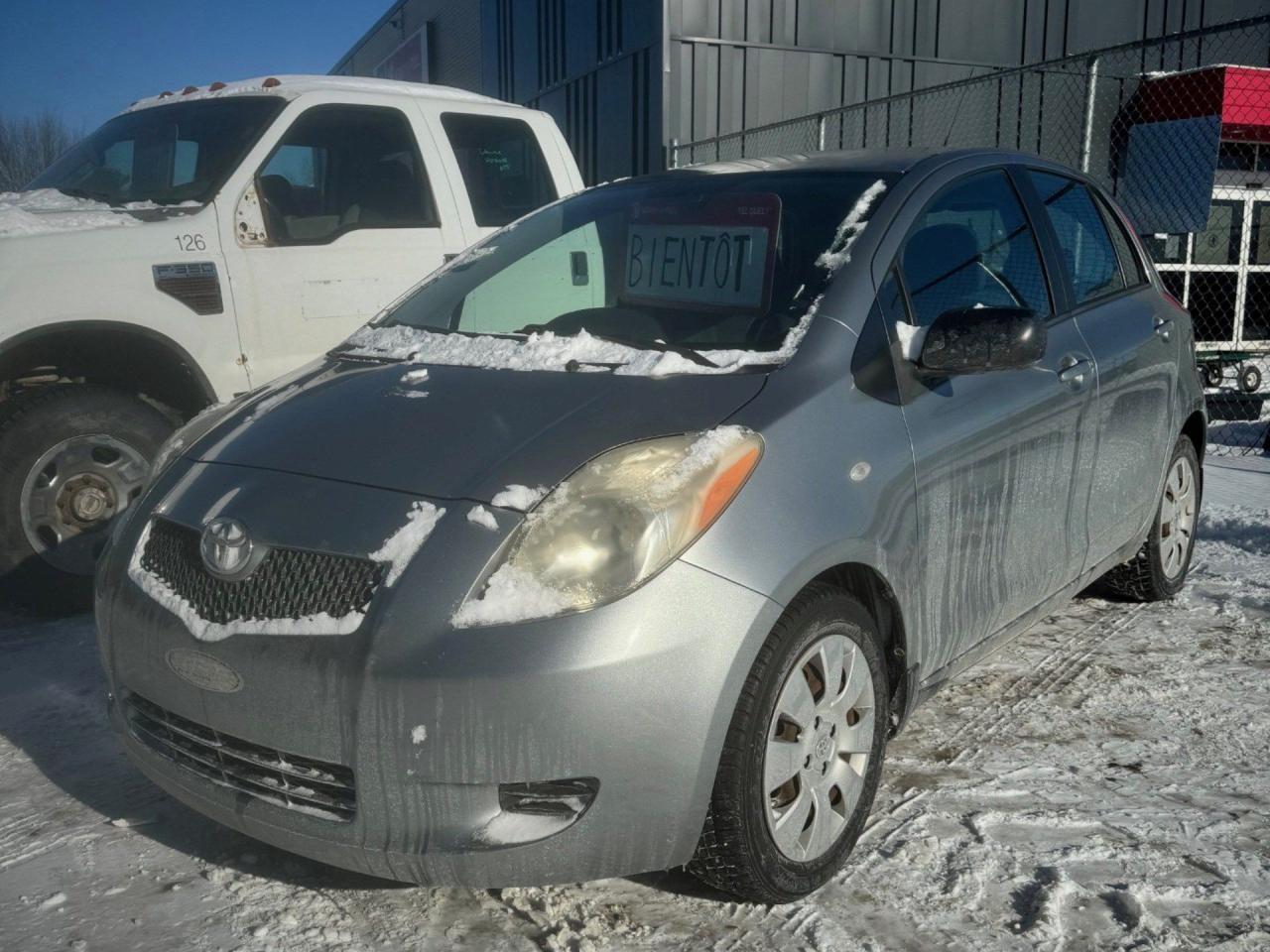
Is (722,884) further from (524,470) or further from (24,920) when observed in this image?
(24,920)

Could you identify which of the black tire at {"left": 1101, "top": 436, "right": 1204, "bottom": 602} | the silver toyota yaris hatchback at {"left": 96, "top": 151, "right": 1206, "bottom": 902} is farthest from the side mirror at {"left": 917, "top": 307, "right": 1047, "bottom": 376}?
the black tire at {"left": 1101, "top": 436, "right": 1204, "bottom": 602}

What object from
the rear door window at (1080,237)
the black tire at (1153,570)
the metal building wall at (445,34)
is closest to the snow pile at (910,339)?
the rear door window at (1080,237)

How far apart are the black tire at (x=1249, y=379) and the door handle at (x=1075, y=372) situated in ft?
24.7

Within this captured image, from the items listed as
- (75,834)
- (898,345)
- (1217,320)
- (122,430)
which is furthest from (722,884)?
(1217,320)

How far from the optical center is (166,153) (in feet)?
16.7

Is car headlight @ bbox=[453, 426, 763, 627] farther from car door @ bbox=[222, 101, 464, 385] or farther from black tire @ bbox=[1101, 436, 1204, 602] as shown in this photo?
car door @ bbox=[222, 101, 464, 385]

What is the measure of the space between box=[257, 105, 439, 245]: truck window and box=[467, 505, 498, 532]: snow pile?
3055mm

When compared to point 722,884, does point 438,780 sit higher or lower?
higher

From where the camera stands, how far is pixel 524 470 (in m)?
2.31

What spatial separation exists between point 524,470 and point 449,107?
12.4 feet

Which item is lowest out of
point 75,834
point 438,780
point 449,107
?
point 75,834

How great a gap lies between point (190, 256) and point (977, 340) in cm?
324

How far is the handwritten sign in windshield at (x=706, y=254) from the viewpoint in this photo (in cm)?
303

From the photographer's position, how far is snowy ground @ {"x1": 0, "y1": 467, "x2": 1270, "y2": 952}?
2.40 m
